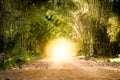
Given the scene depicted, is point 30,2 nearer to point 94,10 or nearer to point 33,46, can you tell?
point 94,10

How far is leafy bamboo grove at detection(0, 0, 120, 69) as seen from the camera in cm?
2166

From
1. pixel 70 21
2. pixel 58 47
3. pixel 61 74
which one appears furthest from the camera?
pixel 58 47

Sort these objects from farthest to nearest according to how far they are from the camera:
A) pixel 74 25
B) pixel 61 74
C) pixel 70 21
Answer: pixel 74 25 < pixel 70 21 < pixel 61 74

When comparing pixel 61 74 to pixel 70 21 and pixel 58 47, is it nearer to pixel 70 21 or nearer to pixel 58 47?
pixel 70 21

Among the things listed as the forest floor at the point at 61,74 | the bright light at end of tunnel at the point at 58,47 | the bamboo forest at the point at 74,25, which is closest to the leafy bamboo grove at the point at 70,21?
the bamboo forest at the point at 74,25

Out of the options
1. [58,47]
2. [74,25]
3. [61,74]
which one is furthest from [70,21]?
[58,47]

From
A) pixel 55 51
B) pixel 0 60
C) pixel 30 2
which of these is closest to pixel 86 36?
pixel 30 2

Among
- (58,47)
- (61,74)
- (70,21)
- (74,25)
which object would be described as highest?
(70,21)

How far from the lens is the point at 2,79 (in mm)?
12391

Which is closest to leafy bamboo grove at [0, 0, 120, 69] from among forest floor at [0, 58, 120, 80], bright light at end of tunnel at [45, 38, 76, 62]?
forest floor at [0, 58, 120, 80]

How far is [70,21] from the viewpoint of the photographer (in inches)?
1419

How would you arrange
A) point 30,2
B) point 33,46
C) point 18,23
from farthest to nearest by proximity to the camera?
point 33,46 < point 18,23 < point 30,2

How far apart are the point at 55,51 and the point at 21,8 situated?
52.0 meters

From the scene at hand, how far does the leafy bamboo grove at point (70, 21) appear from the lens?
71.1 ft
